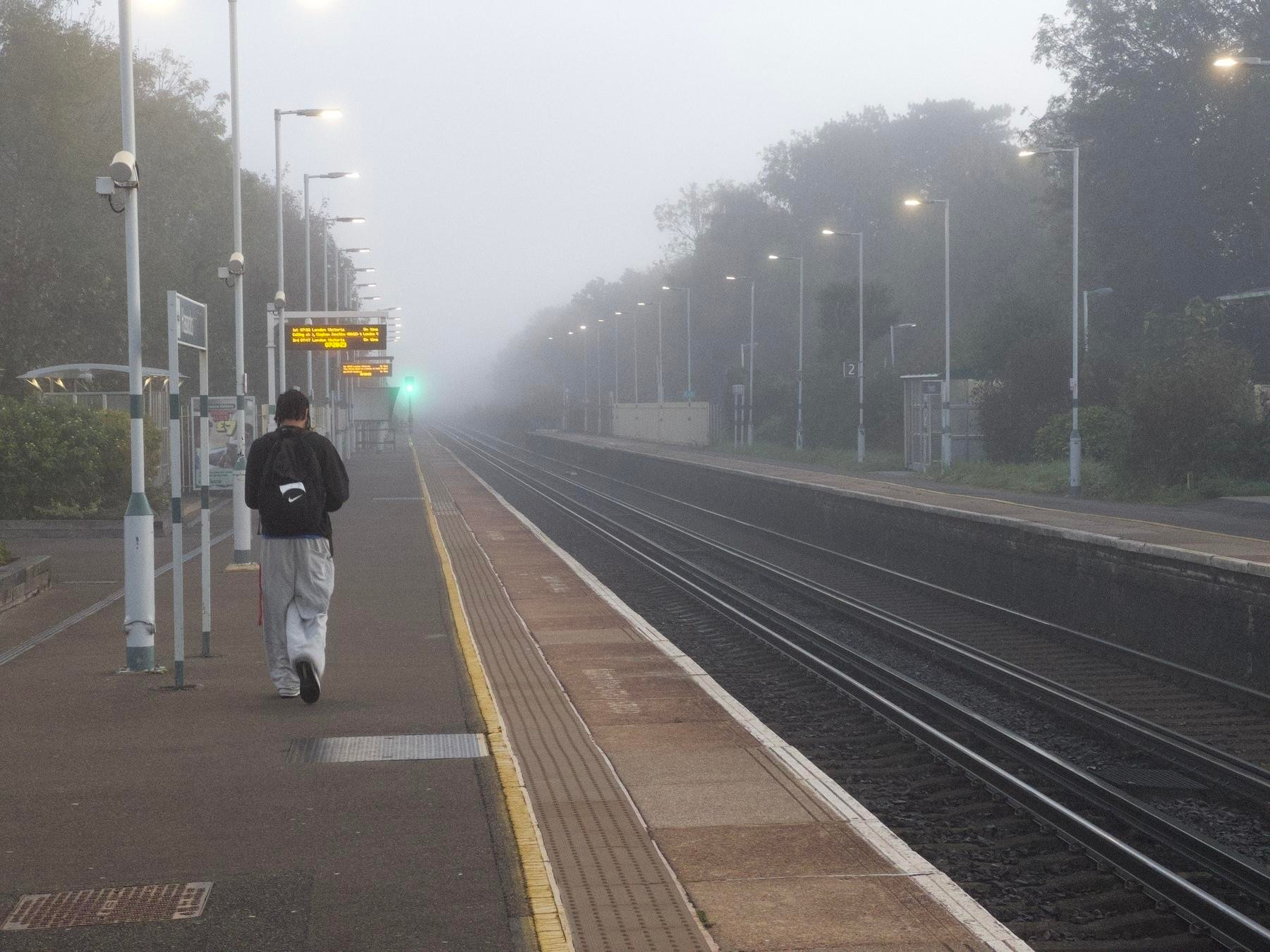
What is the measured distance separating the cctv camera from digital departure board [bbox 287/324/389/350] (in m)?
17.9

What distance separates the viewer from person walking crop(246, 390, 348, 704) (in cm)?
913

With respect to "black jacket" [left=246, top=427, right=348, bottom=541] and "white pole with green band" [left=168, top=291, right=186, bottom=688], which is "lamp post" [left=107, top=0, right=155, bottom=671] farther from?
"black jacket" [left=246, top=427, right=348, bottom=541]

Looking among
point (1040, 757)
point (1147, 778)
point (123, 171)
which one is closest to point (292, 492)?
point (123, 171)

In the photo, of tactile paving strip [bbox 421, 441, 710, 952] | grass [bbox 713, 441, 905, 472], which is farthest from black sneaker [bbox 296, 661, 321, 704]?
grass [bbox 713, 441, 905, 472]

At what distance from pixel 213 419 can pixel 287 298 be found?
88.0ft

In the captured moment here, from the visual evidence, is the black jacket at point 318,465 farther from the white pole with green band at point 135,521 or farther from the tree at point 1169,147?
the tree at point 1169,147

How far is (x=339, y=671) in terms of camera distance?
10922 millimetres

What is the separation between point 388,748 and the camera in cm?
811

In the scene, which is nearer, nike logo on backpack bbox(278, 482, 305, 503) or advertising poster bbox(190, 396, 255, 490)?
nike logo on backpack bbox(278, 482, 305, 503)

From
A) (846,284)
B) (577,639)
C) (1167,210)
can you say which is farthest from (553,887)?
(846,284)

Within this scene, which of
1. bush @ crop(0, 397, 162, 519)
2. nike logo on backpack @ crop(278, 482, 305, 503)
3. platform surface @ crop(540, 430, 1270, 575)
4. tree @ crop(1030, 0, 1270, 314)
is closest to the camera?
nike logo on backpack @ crop(278, 482, 305, 503)

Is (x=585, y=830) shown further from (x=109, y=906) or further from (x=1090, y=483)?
(x=1090, y=483)

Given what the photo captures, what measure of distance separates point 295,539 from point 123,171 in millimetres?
3376

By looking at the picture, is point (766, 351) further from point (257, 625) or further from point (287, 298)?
point (257, 625)
